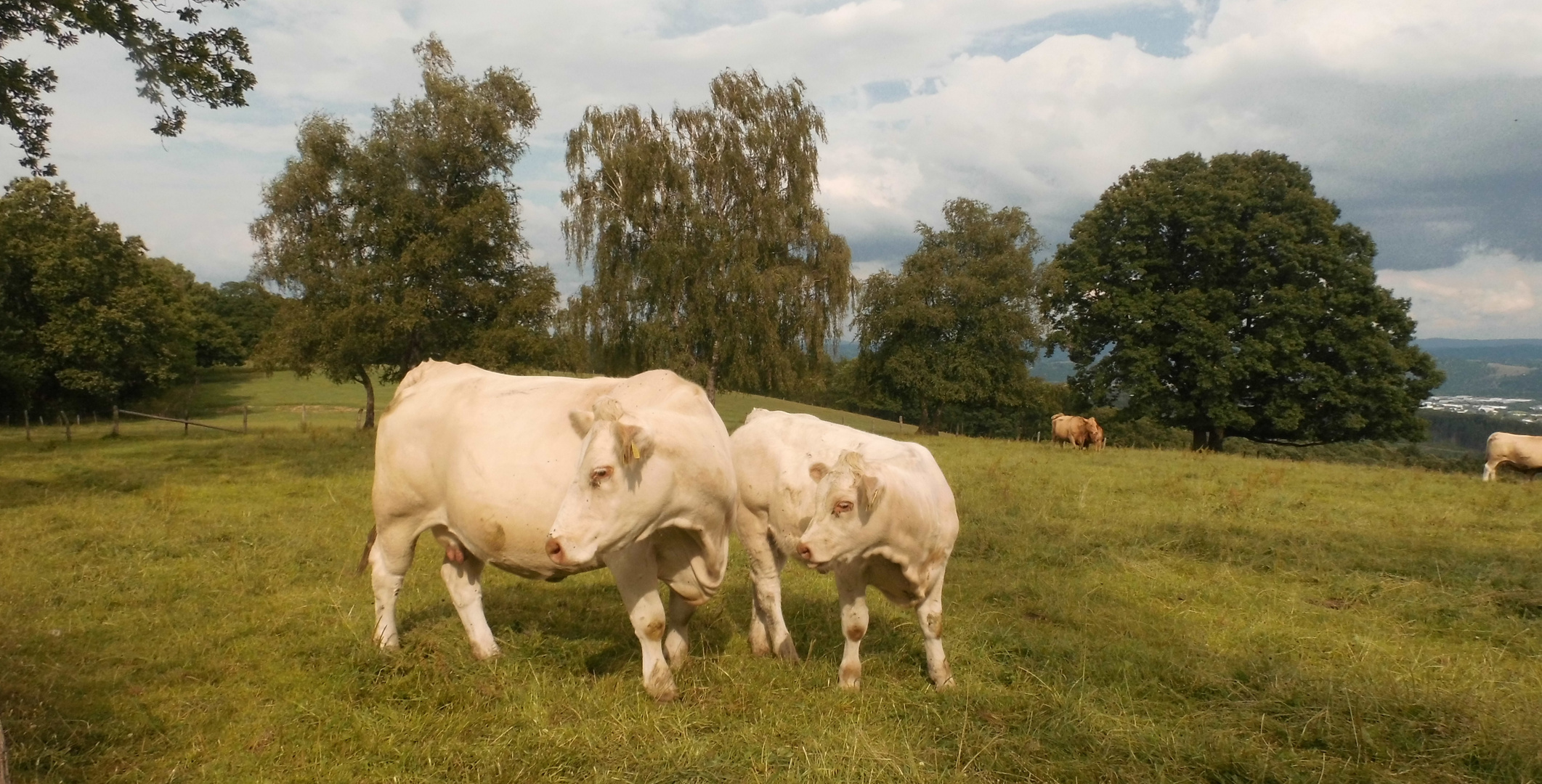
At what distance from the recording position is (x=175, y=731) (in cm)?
473

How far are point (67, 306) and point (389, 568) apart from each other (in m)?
39.8

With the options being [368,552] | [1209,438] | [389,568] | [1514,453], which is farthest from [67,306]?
[1514,453]

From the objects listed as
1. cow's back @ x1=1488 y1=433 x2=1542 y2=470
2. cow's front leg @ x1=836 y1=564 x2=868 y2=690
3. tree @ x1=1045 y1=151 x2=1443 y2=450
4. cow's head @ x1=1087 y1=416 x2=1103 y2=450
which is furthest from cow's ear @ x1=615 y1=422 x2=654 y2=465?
tree @ x1=1045 y1=151 x2=1443 y2=450

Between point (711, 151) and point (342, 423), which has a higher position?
point (711, 151)

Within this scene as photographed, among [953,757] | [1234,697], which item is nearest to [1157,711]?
[1234,697]

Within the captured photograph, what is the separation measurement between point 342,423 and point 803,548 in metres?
32.7

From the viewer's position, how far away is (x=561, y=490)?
5102 mm

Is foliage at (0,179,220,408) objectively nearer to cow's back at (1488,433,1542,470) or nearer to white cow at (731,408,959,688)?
white cow at (731,408,959,688)

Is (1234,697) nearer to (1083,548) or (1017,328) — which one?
(1083,548)

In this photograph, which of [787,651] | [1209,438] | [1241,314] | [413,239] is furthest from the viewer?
[1209,438]

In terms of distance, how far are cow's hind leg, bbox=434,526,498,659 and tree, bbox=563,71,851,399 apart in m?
19.3

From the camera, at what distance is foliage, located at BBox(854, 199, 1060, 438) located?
33.6 m

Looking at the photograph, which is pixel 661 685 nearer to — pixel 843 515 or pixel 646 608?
pixel 646 608

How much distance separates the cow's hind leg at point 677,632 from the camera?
5684 millimetres
